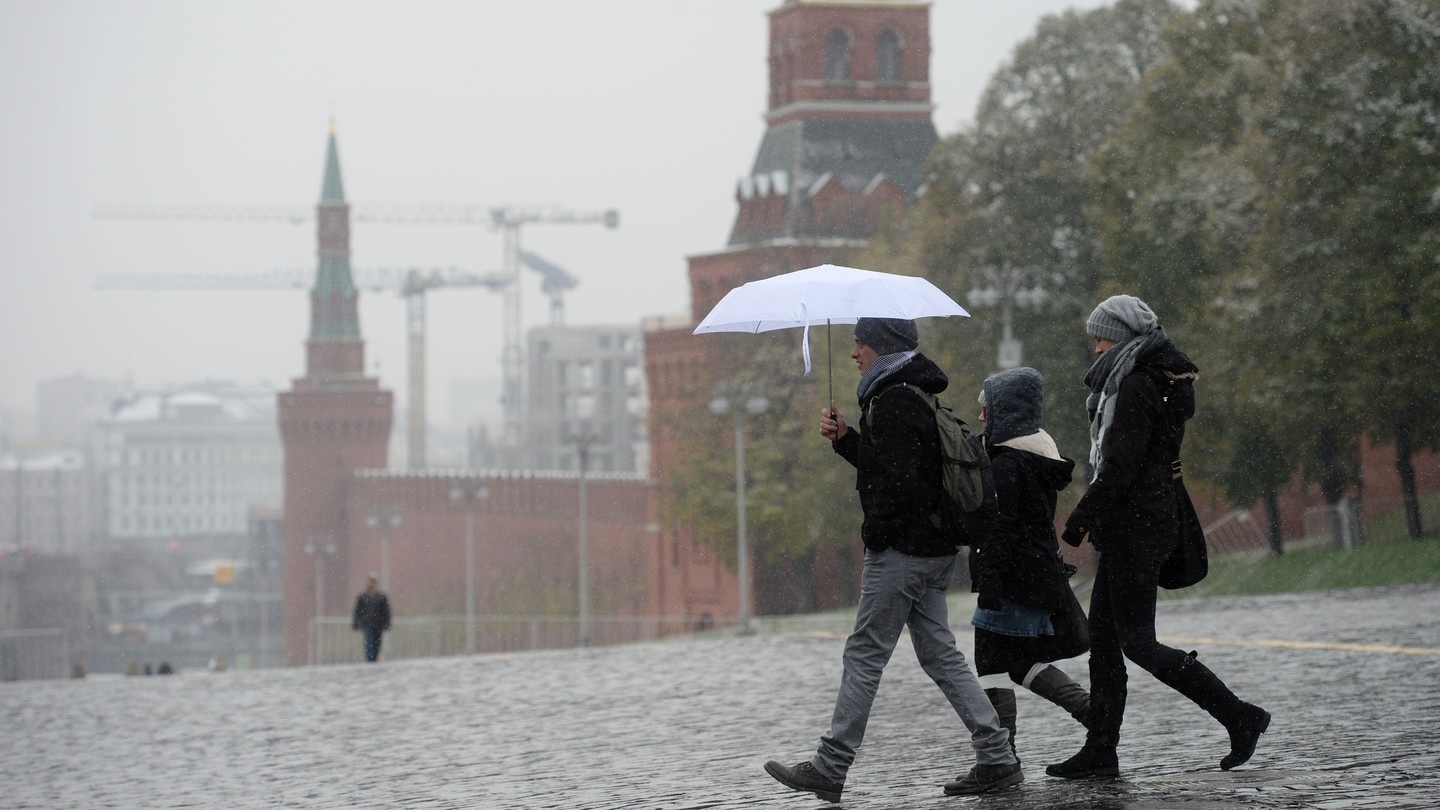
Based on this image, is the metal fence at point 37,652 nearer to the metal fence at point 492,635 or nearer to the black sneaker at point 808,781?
the metal fence at point 492,635

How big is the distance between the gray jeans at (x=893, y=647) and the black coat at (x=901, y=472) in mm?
81

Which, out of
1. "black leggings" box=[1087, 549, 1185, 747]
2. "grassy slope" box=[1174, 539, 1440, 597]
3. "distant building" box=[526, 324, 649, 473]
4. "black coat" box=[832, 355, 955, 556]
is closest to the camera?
"black coat" box=[832, 355, 955, 556]

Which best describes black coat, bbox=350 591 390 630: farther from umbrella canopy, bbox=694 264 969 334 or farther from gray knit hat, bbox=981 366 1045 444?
gray knit hat, bbox=981 366 1045 444

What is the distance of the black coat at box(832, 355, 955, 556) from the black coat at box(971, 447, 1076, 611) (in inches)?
13.5

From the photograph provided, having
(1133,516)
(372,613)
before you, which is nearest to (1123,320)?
(1133,516)

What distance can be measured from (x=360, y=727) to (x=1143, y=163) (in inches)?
965

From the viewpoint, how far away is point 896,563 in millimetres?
7488

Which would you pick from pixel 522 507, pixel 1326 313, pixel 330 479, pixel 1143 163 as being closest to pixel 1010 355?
pixel 1143 163

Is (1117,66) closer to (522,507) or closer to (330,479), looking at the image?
(522,507)

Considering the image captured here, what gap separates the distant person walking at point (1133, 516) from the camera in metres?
7.44

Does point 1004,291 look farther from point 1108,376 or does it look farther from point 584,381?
point 584,381

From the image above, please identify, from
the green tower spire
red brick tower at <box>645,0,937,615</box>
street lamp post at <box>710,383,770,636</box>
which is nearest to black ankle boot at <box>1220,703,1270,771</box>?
street lamp post at <box>710,383,770,636</box>

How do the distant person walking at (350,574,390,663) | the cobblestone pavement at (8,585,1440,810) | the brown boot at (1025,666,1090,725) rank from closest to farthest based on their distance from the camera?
the brown boot at (1025,666,1090,725), the cobblestone pavement at (8,585,1440,810), the distant person walking at (350,574,390,663)

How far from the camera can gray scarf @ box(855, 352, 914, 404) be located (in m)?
7.56
